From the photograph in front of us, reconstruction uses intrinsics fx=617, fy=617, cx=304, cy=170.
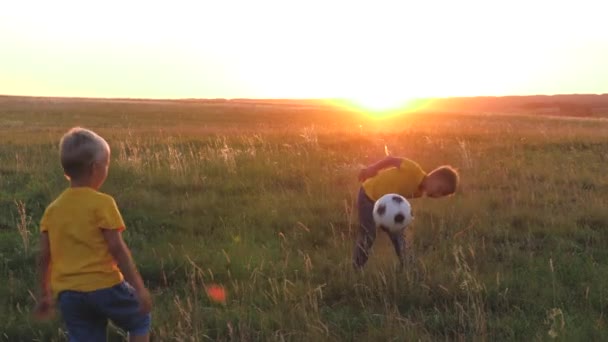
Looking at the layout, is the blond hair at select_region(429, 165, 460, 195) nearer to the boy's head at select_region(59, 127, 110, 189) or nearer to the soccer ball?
the soccer ball

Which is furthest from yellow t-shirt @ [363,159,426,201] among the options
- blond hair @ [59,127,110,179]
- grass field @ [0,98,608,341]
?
blond hair @ [59,127,110,179]

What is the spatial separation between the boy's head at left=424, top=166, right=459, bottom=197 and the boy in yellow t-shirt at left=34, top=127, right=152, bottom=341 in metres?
2.84

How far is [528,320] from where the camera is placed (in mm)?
4309

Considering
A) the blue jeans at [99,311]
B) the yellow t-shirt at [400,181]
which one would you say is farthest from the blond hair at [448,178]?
the blue jeans at [99,311]

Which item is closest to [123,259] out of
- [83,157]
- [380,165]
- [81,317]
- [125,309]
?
[125,309]

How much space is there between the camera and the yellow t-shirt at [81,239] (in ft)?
10.3

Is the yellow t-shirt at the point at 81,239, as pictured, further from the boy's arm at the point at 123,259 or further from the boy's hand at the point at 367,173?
the boy's hand at the point at 367,173

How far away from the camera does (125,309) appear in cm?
330

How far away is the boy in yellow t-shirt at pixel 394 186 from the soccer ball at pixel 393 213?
26 centimetres

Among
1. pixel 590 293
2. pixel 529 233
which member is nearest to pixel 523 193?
pixel 529 233

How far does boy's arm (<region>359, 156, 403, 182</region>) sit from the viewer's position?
555 cm

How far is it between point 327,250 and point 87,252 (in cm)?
305

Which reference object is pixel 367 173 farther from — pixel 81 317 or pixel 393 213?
pixel 81 317

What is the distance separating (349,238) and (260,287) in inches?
64.1
